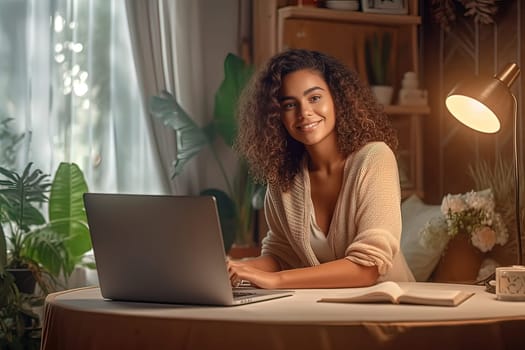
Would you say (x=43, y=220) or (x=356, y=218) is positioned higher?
(x=356, y=218)

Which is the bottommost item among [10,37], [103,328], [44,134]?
[103,328]

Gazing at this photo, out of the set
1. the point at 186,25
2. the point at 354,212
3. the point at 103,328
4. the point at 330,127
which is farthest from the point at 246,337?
the point at 186,25

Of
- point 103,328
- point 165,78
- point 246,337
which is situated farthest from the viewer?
point 165,78

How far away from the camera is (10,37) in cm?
412

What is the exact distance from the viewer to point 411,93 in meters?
4.38

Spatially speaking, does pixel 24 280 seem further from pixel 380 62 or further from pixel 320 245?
pixel 380 62

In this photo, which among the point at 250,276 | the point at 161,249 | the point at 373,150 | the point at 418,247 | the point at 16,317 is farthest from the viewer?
the point at 16,317

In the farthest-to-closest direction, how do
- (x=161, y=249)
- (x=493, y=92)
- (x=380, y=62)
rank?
1. (x=380, y=62)
2. (x=493, y=92)
3. (x=161, y=249)

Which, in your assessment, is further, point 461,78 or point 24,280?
point 461,78

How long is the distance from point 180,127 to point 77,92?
0.47 meters

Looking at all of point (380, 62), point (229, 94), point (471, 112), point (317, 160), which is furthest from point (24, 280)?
point (471, 112)

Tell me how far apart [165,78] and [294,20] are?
63 centimetres

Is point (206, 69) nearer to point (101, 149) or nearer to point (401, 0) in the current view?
point (101, 149)

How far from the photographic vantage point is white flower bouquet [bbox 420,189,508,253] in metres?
3.44
